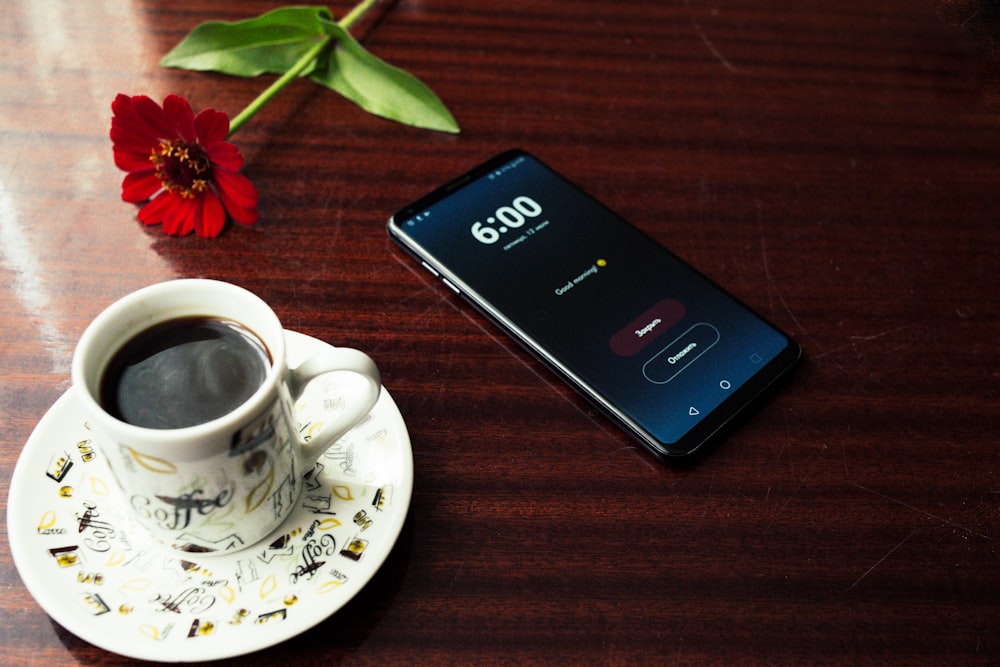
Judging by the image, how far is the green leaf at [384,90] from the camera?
0.69m

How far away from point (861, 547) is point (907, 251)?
266 mm

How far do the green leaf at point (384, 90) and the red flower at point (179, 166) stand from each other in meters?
0.15

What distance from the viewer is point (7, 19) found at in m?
0.75

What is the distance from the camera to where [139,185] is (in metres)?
0.59

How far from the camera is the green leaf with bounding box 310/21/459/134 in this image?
0.69 m

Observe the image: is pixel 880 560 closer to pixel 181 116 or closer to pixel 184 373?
pixel 184 373

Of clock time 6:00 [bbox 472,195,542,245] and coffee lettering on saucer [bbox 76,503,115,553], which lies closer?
coffee lettering on saucer [bbox 76,503,115,553]

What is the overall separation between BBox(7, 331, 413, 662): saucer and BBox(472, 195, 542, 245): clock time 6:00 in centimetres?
17

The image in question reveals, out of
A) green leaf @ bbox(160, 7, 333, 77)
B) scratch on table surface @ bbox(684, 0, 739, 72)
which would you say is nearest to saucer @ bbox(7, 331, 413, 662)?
green leaf @ bbox(160, 7, 333, 77)

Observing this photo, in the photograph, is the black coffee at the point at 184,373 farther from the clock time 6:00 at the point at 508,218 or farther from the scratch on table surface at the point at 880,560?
the scratch on table surface at the point at 880,560

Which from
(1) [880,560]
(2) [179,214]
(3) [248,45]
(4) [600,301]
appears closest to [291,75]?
(3) [248,45]

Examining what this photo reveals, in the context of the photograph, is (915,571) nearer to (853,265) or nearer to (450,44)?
(853,265)

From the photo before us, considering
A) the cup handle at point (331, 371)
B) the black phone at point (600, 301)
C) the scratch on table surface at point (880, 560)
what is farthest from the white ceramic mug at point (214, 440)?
the scratch on table surface at point (880, 560)

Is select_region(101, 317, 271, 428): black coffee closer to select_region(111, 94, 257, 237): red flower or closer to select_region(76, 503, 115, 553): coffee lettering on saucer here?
select_region(76, 503, 115, 553): coffee lettering on saucer
